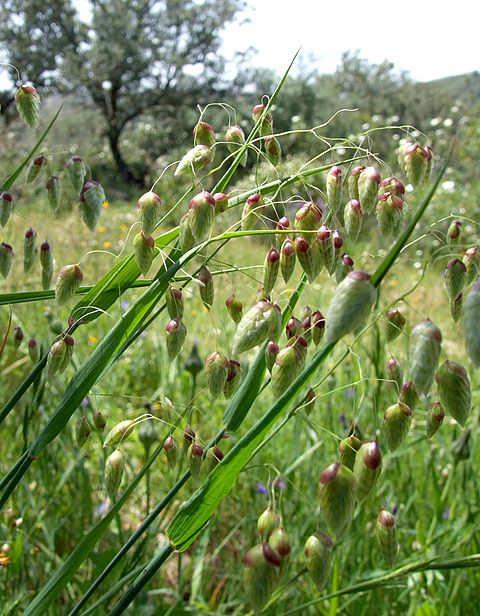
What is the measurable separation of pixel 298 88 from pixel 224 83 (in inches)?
79.8

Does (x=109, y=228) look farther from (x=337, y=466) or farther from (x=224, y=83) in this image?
(x=224, y=83)

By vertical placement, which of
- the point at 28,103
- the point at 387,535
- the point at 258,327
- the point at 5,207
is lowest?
the point at 387,535

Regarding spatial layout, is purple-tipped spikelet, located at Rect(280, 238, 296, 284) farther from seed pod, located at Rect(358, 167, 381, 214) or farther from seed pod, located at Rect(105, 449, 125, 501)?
seed pod, located at Rect(105, 449, 125, 501)

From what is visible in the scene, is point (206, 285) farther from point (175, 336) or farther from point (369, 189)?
point (369, 189)

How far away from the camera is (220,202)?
604 mm

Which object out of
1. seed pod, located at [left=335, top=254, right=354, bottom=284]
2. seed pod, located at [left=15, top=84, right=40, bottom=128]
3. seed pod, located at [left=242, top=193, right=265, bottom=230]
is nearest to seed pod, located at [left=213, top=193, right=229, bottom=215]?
seed pod, located at [left=242, top=193, right=265, bottom=230]

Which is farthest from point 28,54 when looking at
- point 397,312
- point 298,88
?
point 397,312

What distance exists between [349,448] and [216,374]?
0.14 m

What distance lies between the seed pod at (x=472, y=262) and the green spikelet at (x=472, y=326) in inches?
7.1

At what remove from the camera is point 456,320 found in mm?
606

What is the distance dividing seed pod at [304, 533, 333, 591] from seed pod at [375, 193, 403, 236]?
0.28 m

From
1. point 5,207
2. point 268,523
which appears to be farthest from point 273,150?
point 268,523

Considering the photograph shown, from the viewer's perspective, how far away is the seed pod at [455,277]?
1.93ft

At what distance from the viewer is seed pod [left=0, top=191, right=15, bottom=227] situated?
2.05 ft
